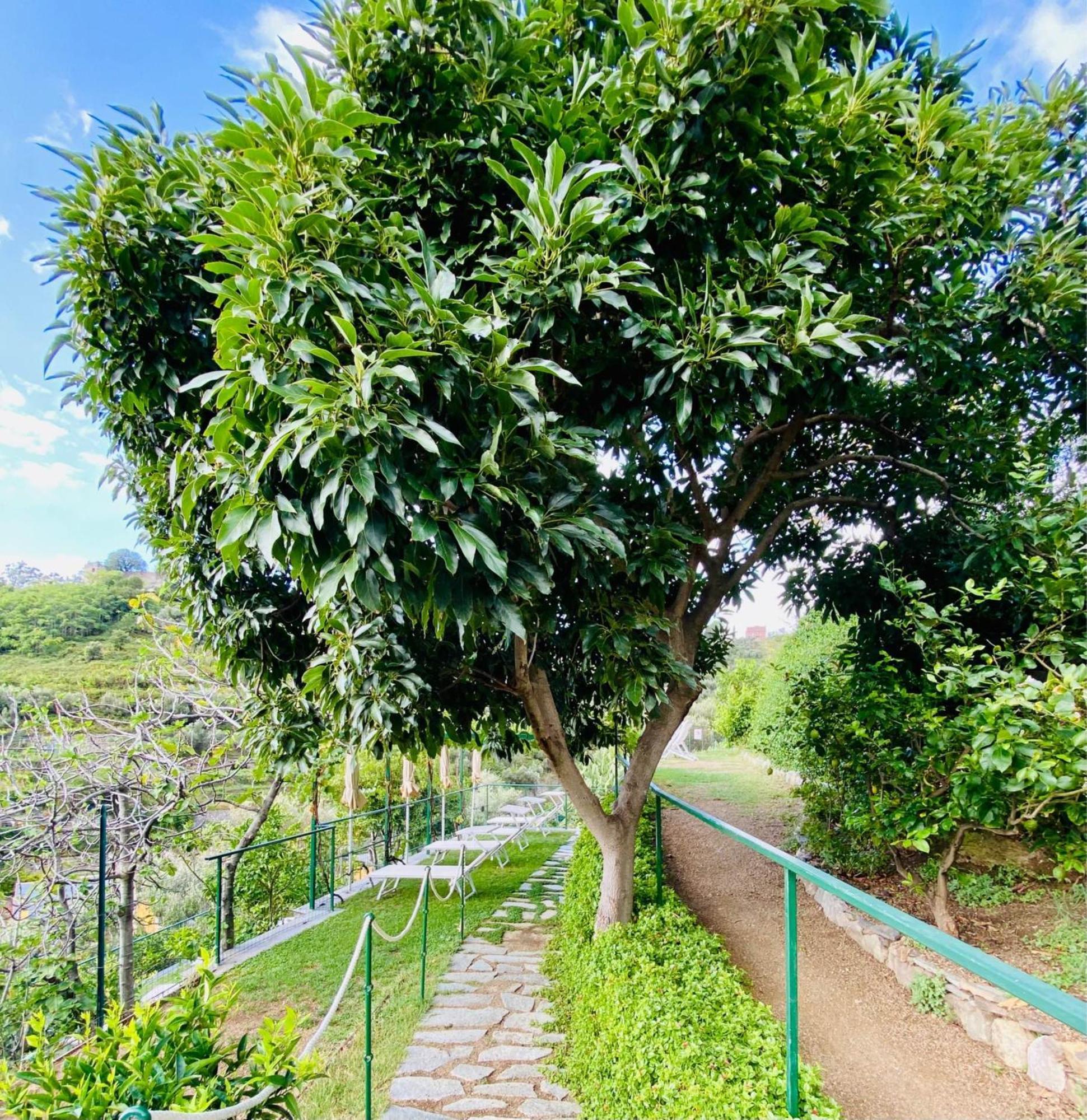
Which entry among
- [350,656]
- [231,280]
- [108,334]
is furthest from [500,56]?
[350,656]

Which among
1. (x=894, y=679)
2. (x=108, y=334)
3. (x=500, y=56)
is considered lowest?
(x=894, y=679)

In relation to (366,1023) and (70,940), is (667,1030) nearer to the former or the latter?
(366,1023)

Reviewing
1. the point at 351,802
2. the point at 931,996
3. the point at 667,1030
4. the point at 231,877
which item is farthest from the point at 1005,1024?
the point at 351,802

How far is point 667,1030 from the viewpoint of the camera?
2.67 metres

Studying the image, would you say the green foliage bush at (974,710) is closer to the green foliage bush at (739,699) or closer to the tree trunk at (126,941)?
the tree trunk at (126,941)

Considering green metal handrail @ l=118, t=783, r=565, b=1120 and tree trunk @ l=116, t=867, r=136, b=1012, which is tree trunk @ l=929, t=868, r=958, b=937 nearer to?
green metal handrail @ l=118, t=783, r=565, b=1120

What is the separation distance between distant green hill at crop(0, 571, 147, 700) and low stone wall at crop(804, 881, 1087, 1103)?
950cm

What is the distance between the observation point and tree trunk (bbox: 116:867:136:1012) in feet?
14.8

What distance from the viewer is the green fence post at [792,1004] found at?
1967 mm

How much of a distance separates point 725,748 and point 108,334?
579 inches

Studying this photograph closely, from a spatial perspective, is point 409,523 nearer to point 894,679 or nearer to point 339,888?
point 894,679

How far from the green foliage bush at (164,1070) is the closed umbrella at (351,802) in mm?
5293

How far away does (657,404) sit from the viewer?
3107mm

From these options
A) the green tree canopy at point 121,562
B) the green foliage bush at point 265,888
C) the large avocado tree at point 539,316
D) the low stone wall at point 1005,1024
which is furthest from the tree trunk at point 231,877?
the green tree canopy at point 121,562
